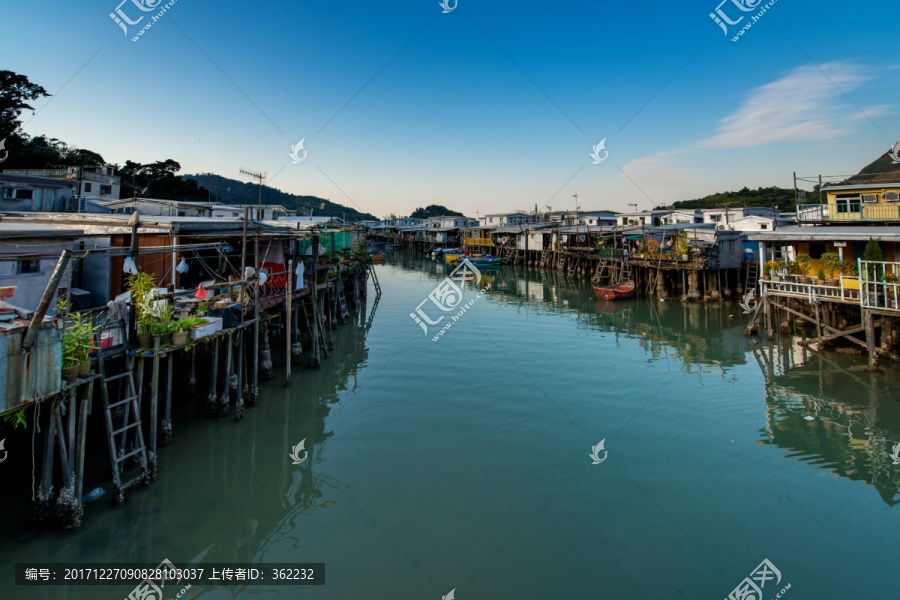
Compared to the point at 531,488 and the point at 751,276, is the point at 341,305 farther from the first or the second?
the point at 751,276

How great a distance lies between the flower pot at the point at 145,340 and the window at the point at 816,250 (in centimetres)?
2389

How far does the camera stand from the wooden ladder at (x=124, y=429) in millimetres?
7816

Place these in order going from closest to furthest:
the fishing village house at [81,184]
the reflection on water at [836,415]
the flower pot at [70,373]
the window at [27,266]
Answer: the flower pot at [70,373] < the reflection on water at [836,415] < the window at [27,266] < the fishing village house at [81,184]

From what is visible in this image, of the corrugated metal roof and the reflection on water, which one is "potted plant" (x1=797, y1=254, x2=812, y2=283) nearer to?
the corrugated metal roof

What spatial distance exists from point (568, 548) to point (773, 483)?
4.86m

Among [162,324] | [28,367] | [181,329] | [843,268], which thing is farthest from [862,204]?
[28,367]

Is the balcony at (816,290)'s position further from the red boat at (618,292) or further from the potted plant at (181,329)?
the potted plant at (181,329)

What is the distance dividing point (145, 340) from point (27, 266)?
4150 mm

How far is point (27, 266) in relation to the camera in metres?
10.3

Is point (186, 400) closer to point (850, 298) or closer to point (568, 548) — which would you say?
point (568, 548)

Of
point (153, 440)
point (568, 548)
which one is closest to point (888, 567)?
point (568, 548)

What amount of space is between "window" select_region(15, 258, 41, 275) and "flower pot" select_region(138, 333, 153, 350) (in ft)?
12.5

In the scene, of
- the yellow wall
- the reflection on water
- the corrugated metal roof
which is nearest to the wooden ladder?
the reflection on water

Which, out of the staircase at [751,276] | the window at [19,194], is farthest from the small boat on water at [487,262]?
the window at [19,194]
